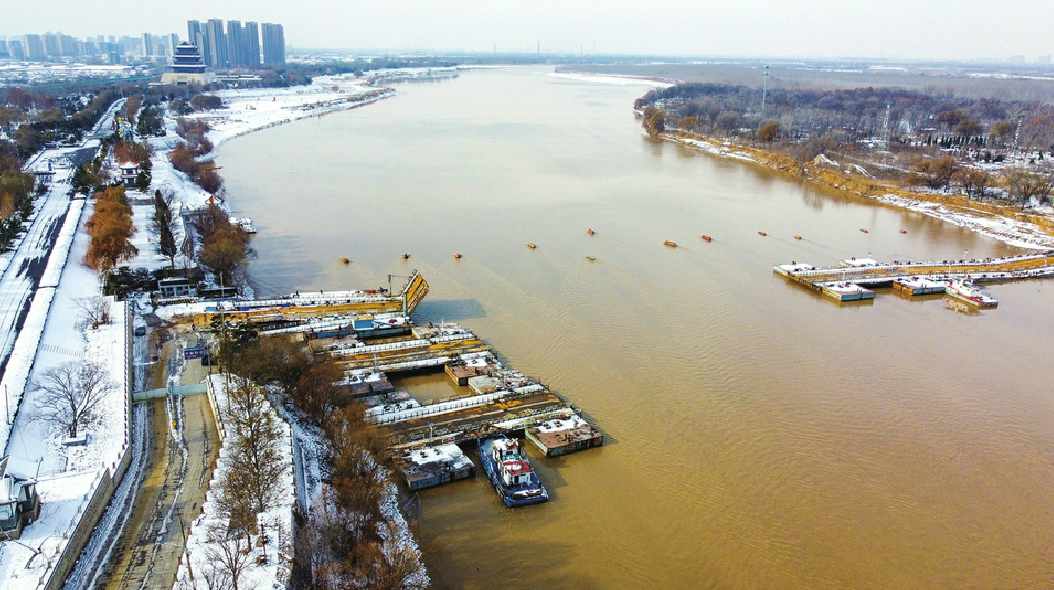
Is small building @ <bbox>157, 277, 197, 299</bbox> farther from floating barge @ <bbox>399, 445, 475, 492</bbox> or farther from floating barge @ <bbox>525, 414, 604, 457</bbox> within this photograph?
floating barge @ <bbox>525, 414, 604, 457</bbox>

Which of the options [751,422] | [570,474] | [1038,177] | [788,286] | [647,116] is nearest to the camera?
[570,474]

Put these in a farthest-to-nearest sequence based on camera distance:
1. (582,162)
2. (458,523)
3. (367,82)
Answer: (367,82), (582,162), (458,523)

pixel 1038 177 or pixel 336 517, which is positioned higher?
pixel 1038 177

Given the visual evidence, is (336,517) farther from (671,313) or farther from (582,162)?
(582,162)

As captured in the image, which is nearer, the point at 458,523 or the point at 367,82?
the point at 458,523

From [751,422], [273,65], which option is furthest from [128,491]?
[273,65]

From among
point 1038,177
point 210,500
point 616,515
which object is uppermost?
point 1038,177

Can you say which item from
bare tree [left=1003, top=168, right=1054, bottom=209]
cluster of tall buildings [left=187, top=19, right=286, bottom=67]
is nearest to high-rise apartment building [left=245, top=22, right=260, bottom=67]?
cluster of tall buildings [left=187, top=19, right=286, bottom=67]

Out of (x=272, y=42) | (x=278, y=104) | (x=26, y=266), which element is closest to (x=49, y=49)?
(x=272, y=42)

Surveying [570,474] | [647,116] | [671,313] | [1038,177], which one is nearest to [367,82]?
[647,116]
